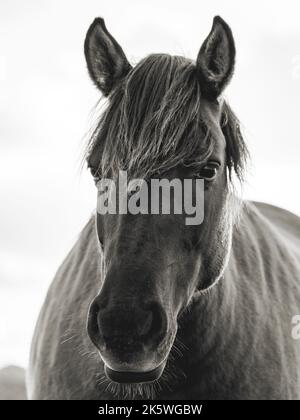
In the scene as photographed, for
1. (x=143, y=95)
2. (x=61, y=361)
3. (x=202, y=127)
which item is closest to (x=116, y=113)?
(x=143, y=95)

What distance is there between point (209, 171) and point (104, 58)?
0.88 meters

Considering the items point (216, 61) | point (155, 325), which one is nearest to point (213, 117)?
point (216, 61)

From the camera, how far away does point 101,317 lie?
3.29 metres

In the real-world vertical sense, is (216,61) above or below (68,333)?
above

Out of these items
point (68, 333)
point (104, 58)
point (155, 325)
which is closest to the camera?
point (155, 325)

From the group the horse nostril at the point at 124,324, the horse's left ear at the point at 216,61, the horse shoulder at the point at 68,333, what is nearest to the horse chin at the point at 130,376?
the horse nostril at the point at 124,324

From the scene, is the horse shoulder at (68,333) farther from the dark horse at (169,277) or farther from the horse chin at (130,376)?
the horse chin at (130,376)

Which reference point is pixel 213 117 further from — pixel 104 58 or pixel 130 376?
pixel 130 376

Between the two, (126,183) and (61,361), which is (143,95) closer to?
(126,183)

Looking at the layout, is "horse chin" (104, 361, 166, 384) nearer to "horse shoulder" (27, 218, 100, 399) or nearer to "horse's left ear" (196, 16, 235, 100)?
"horse shoulder" (27, 218, 100, 399)

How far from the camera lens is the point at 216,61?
407cm

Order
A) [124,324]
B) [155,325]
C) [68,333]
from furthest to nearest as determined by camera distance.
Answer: [68,333]
[155,325]
[124,324]

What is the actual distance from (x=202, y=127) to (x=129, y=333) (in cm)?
111

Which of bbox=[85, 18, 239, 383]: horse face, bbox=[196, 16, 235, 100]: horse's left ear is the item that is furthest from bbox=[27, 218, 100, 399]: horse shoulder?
bbox=[196, 16, 235, 100]: horse's left ear
